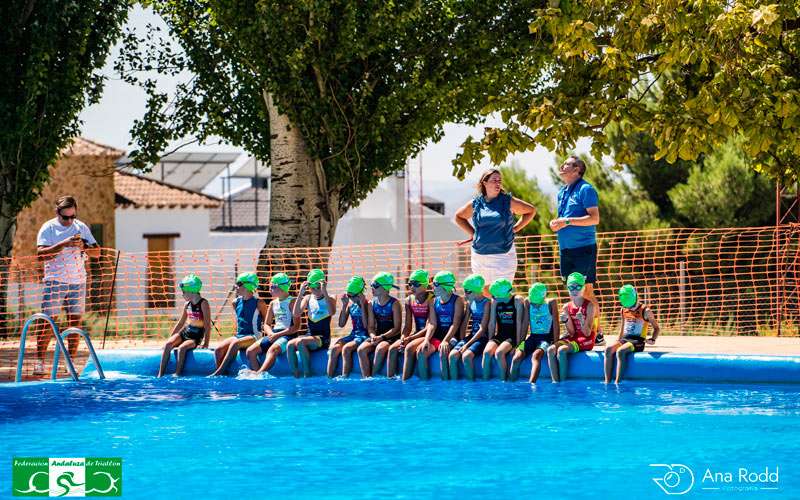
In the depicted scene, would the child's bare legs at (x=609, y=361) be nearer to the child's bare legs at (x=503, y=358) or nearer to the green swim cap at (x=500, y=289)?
the child's bare legs at (x=503, y=358)

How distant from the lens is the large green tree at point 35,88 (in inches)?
786

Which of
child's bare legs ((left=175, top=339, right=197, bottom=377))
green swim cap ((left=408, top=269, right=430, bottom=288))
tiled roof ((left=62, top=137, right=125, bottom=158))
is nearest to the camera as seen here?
green swim cap ((left=408, top=269, right=430, bottom=288))

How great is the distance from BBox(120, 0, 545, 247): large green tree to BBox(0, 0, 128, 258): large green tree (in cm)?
175

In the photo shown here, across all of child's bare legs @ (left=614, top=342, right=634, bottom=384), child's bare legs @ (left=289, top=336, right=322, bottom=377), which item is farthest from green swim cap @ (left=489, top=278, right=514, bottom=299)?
child's bare legs @ (left=289, top=336, right=322, bottom=377)

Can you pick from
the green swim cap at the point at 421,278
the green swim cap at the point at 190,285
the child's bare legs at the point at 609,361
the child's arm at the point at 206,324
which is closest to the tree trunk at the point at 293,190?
the child's arm at the point at 206,324

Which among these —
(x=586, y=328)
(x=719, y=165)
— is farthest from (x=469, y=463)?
(x=719, y=165)

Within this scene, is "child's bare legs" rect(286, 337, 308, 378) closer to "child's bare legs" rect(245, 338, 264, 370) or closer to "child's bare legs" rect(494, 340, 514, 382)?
"child's bare legs" rect(245, 338, 264, 370)

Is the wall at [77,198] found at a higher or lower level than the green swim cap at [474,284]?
higher

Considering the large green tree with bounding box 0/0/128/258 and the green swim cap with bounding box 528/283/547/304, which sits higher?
the large green tree with bounding box 0/0/128/258

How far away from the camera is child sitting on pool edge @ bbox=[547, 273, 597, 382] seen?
11.5 meters

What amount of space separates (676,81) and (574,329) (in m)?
4.33

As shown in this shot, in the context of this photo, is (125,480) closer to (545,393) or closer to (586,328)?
(545,393)

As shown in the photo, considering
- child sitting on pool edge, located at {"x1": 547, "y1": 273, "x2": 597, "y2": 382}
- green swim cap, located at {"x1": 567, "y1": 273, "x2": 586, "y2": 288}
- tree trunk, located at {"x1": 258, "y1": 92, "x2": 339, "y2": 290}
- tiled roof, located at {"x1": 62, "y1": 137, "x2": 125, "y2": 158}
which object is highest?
tiled roof, located at {"x1": 62, "y1": 137, "x2": 125, "y2": 158}

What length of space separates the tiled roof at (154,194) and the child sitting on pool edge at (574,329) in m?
29.2
